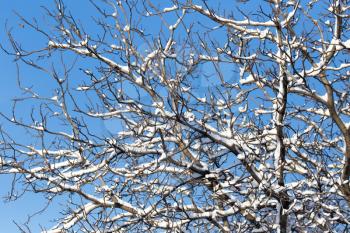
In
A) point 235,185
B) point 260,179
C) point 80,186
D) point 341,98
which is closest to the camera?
point 260,179

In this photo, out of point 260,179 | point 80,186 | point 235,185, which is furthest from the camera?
point 80,186

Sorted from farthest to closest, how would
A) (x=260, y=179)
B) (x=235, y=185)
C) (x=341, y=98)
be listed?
(x=341, y=98)
(x=235, y=185)
(x=260, y=179)

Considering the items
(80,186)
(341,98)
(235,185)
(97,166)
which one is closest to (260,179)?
(235,185)

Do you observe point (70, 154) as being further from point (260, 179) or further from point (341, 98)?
point (341, 98)

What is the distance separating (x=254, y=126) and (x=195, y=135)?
171cm

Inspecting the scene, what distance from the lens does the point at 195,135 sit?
6.75 metres

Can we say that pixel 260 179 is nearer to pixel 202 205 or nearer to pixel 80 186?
pixel 202 205

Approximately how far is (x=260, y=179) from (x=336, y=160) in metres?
2.53

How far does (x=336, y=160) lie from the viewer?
8586mm

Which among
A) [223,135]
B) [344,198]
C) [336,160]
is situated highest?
[336,160]

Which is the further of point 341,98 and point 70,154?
point 70,154

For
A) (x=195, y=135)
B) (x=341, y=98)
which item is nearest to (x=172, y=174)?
(x=195, y=135)

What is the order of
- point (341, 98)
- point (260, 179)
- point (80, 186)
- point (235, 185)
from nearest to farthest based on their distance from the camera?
1. point (260, 179)
2. point (235, 185)
3. point (341, 98)
4. point (80, 186)

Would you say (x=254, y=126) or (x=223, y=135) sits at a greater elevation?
(x=254, y=126)
